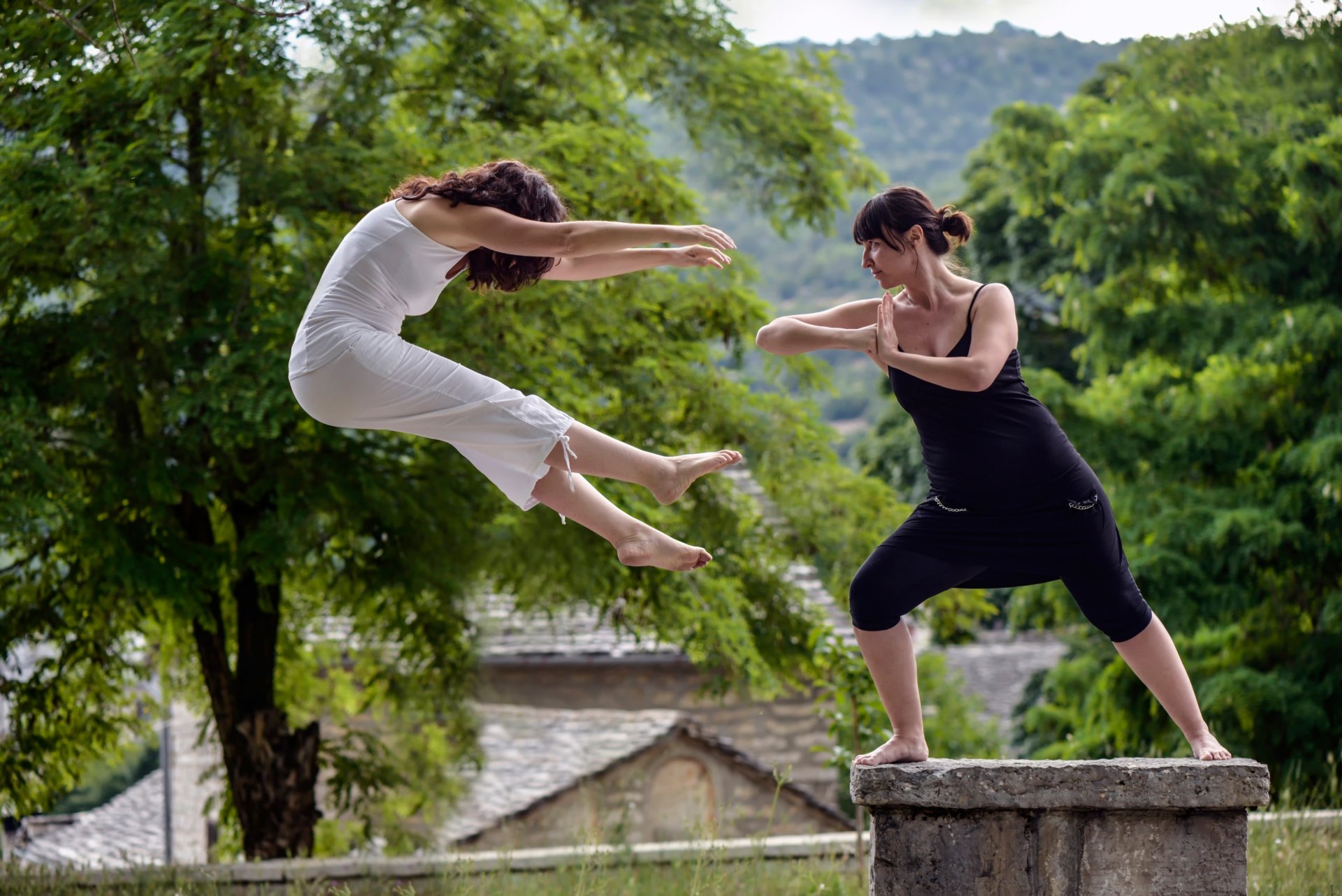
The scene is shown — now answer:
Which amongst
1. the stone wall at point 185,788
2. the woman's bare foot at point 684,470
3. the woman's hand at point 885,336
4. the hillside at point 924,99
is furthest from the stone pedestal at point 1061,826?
the hillside at point 924,99

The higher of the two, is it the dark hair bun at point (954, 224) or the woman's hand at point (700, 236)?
the dark hair bun at point (954, 224)

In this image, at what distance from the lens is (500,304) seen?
723 cm

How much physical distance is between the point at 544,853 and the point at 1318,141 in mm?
9937

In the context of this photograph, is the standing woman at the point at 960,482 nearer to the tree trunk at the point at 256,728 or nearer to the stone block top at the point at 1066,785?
the stone block top at the point at 1066,785

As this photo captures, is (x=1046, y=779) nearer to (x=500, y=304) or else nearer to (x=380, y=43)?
(x=500, y=304)

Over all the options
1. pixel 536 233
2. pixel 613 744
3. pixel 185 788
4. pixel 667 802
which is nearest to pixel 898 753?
pixel 536 233

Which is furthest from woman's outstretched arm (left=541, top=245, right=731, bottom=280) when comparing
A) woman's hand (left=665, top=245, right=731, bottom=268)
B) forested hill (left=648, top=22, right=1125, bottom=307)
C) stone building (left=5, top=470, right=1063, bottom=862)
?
forested hill (left=648, top=22, right=1125, bottom=307)

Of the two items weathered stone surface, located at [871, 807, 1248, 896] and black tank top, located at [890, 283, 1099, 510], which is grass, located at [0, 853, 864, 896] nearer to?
weathered stone surface, located at [871, 807, 1248, 896]

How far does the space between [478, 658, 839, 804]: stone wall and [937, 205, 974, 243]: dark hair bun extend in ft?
40.5

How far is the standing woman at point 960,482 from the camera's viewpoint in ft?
12.3

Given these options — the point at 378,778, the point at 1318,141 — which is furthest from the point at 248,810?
the point at 1318,141

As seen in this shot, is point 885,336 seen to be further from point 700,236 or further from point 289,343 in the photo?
point 289,343

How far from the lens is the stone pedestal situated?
362cm

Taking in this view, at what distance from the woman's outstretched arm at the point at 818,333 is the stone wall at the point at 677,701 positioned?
40.0ft
